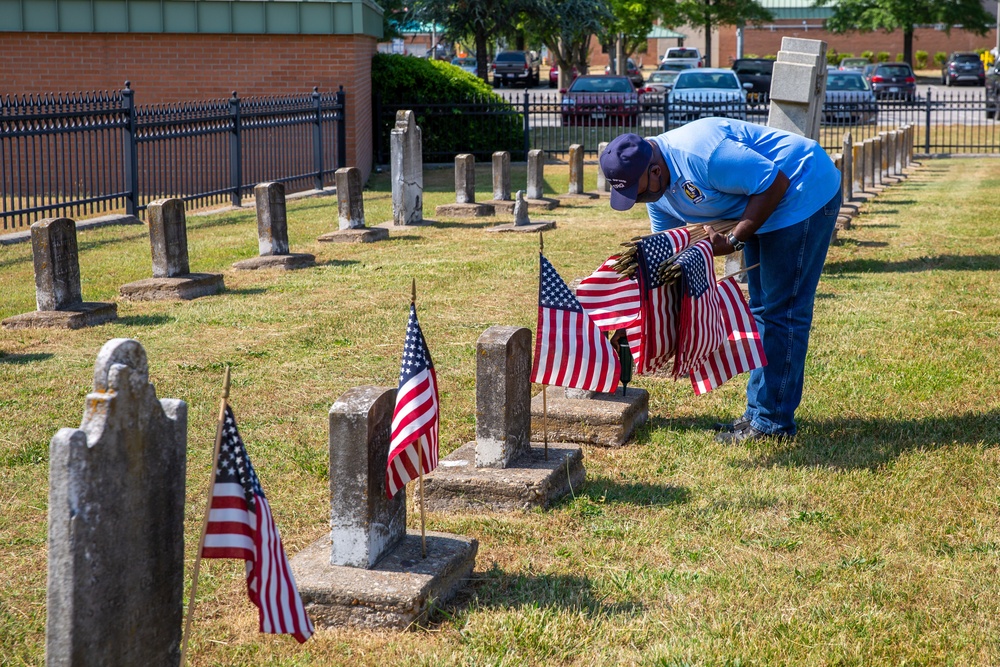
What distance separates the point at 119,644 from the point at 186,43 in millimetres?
18482

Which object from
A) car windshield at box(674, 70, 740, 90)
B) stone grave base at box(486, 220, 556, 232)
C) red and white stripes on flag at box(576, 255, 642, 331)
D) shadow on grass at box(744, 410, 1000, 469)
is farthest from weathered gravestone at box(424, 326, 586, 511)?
car windshield at box(674, 70, 740, 90)

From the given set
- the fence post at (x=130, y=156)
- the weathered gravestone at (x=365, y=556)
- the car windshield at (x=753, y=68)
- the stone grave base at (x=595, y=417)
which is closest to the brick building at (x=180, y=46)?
the fence post at (x=130, y=156)

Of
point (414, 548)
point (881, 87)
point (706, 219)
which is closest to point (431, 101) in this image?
point (706, 219)

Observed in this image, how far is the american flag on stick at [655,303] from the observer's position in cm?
562

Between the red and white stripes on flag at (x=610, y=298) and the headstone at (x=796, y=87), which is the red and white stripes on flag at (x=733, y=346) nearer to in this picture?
the red and white stripes on flag at (x=610, y=298)

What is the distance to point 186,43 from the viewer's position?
20.1 m

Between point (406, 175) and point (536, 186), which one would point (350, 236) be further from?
point (536, 186)

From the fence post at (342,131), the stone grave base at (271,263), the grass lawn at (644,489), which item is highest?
the fence post at (342,131)

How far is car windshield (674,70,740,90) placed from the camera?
105ft

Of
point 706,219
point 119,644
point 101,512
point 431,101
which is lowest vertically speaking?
point 119,644

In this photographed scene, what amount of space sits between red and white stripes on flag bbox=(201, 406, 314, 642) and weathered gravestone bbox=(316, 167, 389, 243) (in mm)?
10633

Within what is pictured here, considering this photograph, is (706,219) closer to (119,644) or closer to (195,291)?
(119,644)

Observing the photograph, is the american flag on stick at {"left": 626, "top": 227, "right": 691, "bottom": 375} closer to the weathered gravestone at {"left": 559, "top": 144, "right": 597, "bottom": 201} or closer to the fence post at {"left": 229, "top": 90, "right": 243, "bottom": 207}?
the fence post at {"left": 229, "top": 90, "right": 243, "bottom": 207}

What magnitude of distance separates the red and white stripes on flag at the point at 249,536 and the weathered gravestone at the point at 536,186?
570 inches
